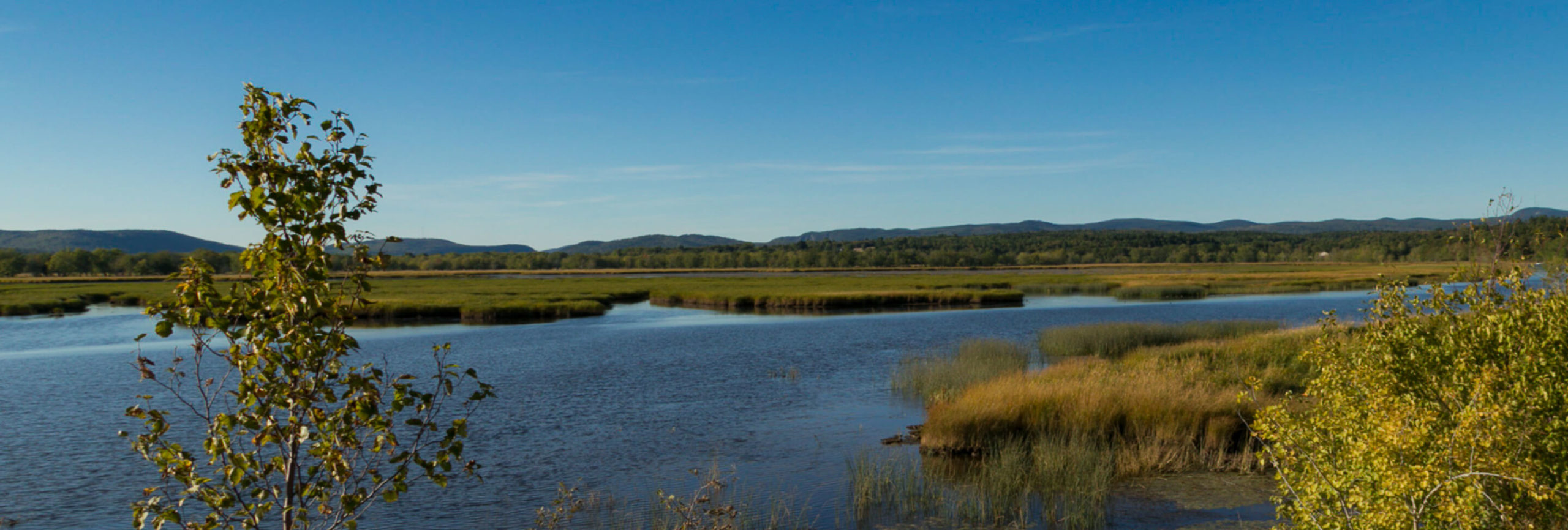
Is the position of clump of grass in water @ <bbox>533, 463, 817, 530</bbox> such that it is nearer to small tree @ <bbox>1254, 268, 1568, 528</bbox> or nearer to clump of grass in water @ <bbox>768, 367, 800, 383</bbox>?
small tree @ <bbox>1254, 268, 1568, 528</bbox>

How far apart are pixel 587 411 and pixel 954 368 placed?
9.89 metres

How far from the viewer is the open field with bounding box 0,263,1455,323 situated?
57.3m

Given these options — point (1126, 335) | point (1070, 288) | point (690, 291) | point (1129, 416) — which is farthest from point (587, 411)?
point (1070, 288)

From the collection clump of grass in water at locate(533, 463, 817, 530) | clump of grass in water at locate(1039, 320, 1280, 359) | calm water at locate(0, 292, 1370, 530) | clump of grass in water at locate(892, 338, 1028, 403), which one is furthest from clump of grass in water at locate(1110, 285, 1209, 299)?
clump of grass in water at locate(533, 463, 817, 530)

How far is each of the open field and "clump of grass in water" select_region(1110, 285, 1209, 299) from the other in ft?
1.82

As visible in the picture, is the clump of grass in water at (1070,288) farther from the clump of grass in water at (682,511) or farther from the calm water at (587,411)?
the clump of grass in water at (682,511)

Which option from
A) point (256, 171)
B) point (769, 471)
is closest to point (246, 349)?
point (256, 171)

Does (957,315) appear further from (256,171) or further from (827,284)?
(256,171)

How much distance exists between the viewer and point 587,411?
21.7m

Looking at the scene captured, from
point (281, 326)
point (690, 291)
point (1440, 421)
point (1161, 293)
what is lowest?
point (1161, 293)

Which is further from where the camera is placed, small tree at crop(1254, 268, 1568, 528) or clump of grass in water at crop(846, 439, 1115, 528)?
clump of grass in water at crop(846, 439, 1115, 528)

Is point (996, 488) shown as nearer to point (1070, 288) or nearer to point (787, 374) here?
point (787, 374)

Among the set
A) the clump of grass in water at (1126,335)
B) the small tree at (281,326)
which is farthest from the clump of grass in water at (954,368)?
the small tree at (281,326)

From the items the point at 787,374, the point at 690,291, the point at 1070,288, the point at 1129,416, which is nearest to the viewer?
the point at 1129,416
